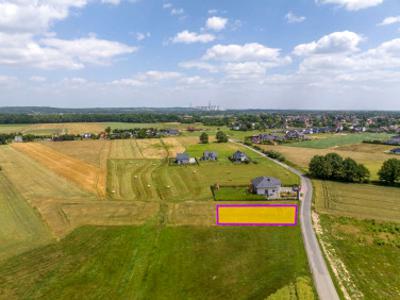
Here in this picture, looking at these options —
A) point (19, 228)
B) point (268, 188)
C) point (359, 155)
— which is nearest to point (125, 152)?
point (19, 228)

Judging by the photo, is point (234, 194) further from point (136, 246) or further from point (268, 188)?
point (136, 246)

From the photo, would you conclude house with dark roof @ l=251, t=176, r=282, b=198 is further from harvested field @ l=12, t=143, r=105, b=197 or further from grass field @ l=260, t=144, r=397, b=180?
A: harvested field @ l=12, t=143, r=105, b=197

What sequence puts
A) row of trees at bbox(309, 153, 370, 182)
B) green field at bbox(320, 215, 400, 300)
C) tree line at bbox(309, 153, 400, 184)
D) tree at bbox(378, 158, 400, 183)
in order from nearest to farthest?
green field at bbox(320, 215, 400, 300) < tree at bbox(378, 158, 400, 183) < tree line at bbox(309, 153, 400, 184) < row of trees at bbox(309, 153, 370, 182)

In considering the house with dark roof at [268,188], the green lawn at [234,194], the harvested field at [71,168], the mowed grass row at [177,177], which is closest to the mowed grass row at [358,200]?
the house with dark roof at [268,188]

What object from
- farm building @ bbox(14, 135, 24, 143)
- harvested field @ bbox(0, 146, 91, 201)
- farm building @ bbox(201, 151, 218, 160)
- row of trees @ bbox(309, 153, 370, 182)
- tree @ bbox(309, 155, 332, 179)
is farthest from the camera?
farm building @ bbox(14, 135, 24, 143)

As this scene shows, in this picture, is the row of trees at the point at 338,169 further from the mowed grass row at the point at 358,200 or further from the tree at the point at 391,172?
the tree at the point at 391,172

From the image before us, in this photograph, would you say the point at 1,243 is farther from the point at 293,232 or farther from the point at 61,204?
the point at 293,232

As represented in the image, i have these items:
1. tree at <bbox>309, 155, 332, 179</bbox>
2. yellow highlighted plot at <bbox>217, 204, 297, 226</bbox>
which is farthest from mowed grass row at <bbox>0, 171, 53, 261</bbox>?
tree at <bbox>309, 155, 332, 179</bbox>
